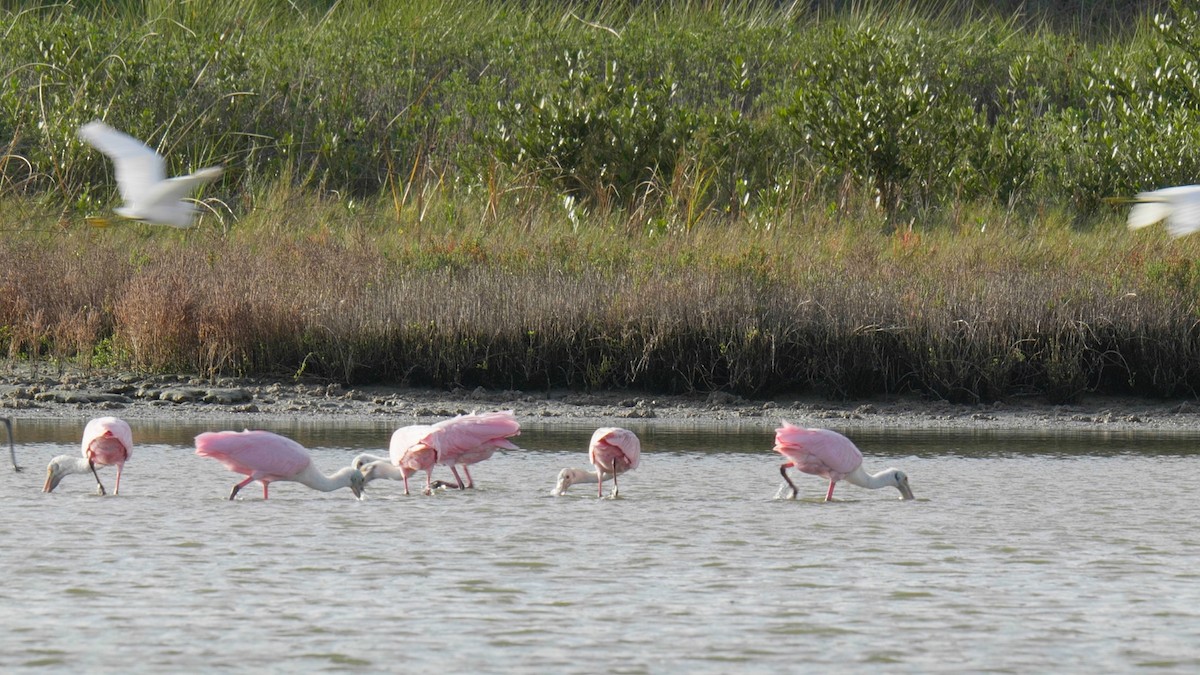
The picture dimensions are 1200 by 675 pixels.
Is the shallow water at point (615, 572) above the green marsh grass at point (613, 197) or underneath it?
underneath

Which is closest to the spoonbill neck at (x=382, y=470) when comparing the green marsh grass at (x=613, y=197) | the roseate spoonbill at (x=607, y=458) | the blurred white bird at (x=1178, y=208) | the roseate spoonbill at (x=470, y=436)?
the roseate spoonbill at (x=470, y=436)

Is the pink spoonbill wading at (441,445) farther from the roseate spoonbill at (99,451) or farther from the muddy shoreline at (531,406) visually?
the muddy shoreline at (531,406)

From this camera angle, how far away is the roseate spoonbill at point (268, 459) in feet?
21.7

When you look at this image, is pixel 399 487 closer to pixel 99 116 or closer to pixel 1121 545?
pixel 1121 545

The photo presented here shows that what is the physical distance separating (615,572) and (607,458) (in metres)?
1.47

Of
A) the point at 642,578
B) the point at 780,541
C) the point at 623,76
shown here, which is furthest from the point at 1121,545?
the point at 623,76

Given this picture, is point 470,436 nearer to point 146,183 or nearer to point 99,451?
point 99,451

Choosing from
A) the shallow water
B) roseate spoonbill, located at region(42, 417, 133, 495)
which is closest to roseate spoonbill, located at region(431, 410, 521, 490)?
the shallow water

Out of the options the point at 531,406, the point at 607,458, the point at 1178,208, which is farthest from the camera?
the point at 531,406

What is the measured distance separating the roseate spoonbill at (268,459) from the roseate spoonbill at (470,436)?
35 cm

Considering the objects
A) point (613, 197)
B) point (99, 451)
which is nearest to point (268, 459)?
point (99, 451)

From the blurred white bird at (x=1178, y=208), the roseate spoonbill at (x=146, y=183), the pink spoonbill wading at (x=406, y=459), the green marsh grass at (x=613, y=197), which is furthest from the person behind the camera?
the green marsh grass at (x=613, y=197)

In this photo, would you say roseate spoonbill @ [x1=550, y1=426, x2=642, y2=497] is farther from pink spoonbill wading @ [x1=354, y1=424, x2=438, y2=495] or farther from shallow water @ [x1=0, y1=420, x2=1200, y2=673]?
pink spoonbill wading @ [x1=354, y1=424, x2=438, y2=495]

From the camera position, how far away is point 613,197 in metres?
17.1
